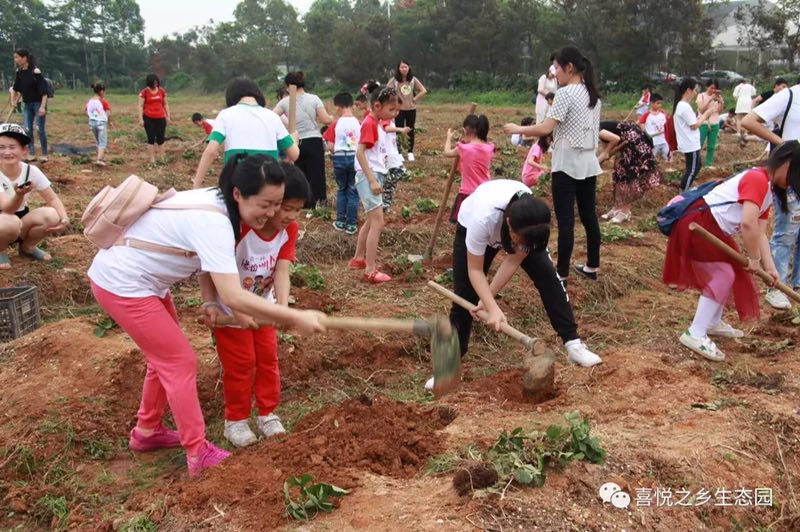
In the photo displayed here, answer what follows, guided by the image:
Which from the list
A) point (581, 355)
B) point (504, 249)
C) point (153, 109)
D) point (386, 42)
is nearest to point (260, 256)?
point (504, 249)

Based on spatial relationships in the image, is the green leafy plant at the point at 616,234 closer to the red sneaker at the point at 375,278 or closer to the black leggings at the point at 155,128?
the red sneaker at the point at 375,278

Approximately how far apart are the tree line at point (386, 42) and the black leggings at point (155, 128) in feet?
72.8

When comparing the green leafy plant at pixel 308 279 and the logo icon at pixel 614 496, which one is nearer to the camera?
the logo icon at pixel 614 496

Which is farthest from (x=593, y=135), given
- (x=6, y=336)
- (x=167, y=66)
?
(x=167, y=66)

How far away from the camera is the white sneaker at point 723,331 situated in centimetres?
520

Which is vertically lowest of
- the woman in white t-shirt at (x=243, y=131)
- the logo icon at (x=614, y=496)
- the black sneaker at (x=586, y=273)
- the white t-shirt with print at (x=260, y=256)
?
the logo icon at (x=614, y=496)

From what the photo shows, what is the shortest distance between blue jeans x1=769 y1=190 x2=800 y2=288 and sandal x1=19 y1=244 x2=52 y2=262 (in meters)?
6.43

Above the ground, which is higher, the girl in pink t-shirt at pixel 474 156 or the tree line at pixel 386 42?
the tree line at pixel 386 42

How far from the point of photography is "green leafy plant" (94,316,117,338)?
5.02 meters

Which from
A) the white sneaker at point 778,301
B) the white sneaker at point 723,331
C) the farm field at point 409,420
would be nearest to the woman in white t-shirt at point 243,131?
the farm field at point 409,420

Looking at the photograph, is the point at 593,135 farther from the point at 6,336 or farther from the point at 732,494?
the point at 6,336

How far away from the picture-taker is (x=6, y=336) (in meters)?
5.25

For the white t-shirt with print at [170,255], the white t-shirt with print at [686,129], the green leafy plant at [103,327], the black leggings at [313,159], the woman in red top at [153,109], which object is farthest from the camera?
the woman in red top at [153,109]

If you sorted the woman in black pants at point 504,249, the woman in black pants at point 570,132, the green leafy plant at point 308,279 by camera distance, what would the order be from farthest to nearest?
1. the green leafy plant at point 308,279
2. the woman in black pants at point 570,132
3. the woman in black pants at point 504,249
